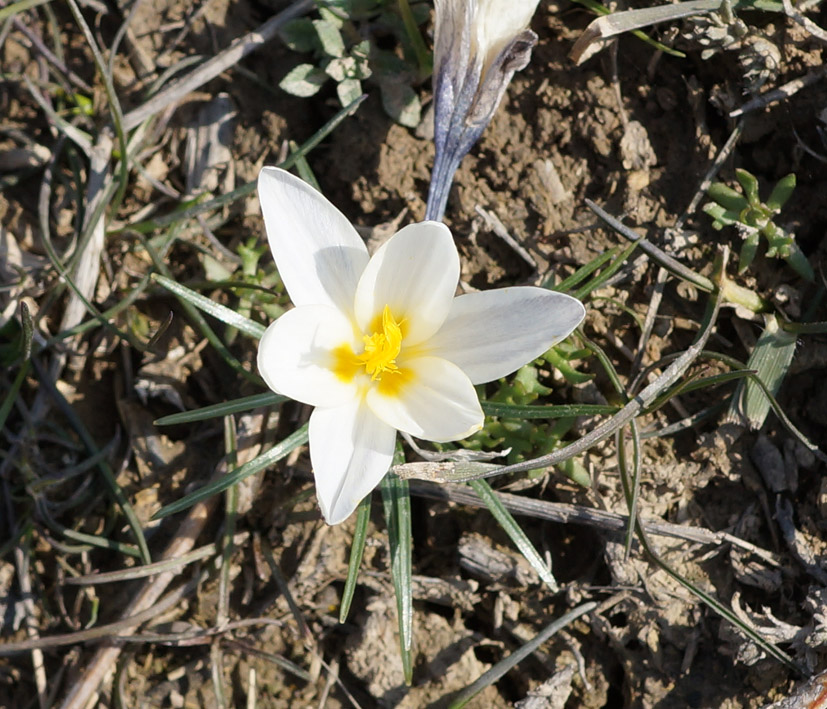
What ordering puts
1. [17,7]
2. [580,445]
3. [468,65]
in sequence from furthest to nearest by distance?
[17,7]
[468,65]
[580,445]

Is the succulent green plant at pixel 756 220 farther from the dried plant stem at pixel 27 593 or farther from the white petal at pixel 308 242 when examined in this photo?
the dried plant stem at pixel 27 593

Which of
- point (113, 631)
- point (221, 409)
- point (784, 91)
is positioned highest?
point (784, 91)

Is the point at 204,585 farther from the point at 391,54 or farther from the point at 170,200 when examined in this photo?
the point at 391,54

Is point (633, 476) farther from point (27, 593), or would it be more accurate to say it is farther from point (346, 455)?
point (27, 593)

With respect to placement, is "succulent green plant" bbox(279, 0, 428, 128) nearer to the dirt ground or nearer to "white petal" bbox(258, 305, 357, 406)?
the dirt ground

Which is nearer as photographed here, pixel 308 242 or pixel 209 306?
pixel 308 242

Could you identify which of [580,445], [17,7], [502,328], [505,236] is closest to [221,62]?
[17,7]

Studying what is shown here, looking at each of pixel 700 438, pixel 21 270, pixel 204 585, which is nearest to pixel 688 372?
pixel 700 438
